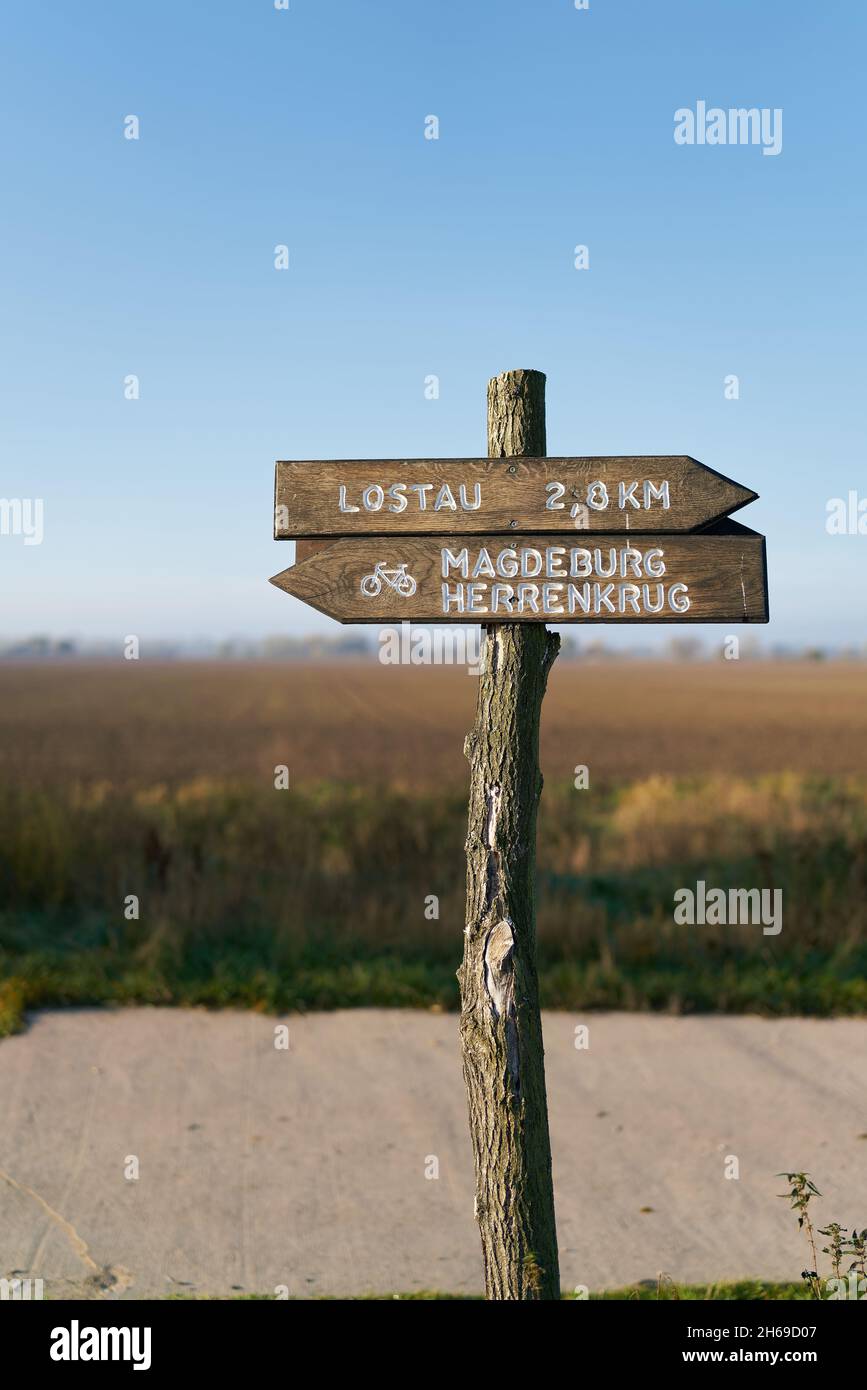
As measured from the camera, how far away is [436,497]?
325cm

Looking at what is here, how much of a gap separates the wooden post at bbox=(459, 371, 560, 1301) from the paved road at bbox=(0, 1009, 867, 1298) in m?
1.11

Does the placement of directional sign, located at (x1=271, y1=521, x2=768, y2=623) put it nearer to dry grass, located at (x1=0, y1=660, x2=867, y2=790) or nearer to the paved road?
the paved road

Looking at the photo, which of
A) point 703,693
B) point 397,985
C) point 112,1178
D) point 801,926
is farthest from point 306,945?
point 703,693

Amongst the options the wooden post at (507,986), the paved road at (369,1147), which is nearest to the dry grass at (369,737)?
the paved road at (369,1147)

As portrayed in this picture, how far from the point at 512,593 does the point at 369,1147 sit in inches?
118

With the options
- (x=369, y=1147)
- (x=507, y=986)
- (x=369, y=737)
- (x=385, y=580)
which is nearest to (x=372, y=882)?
(x=369, y=1147)

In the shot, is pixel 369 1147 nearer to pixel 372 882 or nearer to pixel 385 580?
pixel 385 580

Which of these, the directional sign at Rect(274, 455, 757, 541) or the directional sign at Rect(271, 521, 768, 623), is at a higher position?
the directional sign at Rect(274, 455, 757, 541)

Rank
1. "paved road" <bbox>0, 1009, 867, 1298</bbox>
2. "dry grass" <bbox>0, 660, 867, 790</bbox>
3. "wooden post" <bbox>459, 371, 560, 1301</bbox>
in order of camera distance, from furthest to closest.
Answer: "dry grass" <bbox>0, 660, 867, 790</bbox>
"paved road" <bbox>0, 1009, 867, 1298</bbox>
"wooden post" <bbox>459, 371, 560, 1301</bbox>

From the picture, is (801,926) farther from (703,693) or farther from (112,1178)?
(703,693)

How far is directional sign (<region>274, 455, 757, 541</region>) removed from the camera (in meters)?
3.20

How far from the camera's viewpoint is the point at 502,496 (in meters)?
3.23

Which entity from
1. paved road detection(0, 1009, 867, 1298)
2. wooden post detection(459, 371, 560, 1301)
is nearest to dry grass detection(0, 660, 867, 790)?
paved road detection(0, 1009, 867, 1298)
